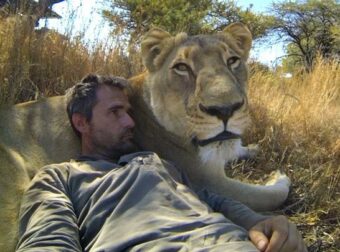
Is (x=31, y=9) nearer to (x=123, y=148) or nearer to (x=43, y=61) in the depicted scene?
(x=43, y=61)

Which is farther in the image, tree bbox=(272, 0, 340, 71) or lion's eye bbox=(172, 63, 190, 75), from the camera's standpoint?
tree bbox=(272, 0, 340, 71)

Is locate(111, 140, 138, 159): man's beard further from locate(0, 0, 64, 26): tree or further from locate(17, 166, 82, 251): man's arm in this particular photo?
locate(0, 0, 64, 26): tree

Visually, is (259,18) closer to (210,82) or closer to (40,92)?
(40,92)

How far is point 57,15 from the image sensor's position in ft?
24.1

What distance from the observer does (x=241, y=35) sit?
15.4ft

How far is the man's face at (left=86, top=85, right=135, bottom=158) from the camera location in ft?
12.4

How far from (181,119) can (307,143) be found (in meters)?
2.18

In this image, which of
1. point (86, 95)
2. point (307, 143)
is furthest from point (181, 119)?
point (307, 143)

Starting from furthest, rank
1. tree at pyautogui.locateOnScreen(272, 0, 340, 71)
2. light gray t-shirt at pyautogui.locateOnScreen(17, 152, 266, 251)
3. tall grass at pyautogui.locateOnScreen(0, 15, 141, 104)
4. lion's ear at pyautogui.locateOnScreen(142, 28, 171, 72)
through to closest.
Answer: tree at pyautogui.locateOnScreen(272, 0, 340, 71) → tall grass at pyautogui.locateOnScreen(0, 15, 141, 104) → lion's ear at pyautogui.locateOnScreen(142, 28, 171, 72) → light gray t-shirt at pyautogui.locateOnScreen(17, 152, 266, 251)

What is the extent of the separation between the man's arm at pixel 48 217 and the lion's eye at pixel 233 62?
148cm

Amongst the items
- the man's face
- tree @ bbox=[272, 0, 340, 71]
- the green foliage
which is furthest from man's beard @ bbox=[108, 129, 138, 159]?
tree @ bbox=[272, 0, 340, 71]

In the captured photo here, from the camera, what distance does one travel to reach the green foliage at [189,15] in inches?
553

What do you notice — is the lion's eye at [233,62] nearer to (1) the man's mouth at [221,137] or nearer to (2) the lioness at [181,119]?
(2) the lioness at [181,119]

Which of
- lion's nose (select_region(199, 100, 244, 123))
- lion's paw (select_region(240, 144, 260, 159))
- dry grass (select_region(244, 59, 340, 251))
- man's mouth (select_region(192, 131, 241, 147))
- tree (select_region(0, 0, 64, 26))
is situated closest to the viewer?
lion's nose (select_region(199, 100, 244, 123))
